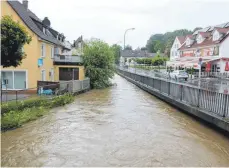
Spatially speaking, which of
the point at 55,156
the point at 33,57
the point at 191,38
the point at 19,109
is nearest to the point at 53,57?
the point at 33,57

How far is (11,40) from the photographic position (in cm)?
994

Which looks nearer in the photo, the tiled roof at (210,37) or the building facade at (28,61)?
the building facade at (28,61)

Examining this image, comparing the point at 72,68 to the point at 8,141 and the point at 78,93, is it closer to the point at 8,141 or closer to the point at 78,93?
the point at 78,93

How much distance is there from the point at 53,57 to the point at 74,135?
1877 centimetres

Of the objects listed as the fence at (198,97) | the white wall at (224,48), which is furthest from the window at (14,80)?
the white wall at (224,48)

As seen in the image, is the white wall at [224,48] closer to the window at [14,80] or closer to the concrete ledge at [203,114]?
the concrete ledge at [203,114]

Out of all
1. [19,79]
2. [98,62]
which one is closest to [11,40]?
[19,79]

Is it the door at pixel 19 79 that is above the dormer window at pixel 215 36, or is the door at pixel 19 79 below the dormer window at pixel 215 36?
below

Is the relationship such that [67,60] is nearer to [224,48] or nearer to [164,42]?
[224,48]

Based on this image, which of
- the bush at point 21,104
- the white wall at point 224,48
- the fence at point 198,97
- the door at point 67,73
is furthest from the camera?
the white wall at point 224,48

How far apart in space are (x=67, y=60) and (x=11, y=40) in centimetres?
1857

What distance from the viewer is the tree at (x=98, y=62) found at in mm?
27281

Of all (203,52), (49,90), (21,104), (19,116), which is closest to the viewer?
(19,116)

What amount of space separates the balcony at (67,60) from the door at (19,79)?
6.39 metres
